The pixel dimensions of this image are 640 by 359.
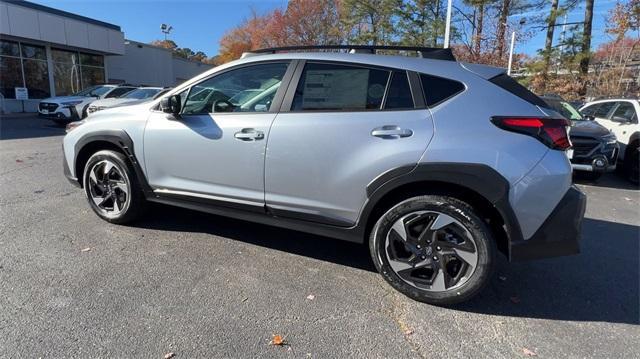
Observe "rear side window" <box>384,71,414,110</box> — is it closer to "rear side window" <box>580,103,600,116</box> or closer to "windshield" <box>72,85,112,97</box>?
"rear side window" <box>580,103,600,116</box>

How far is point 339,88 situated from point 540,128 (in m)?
1.45

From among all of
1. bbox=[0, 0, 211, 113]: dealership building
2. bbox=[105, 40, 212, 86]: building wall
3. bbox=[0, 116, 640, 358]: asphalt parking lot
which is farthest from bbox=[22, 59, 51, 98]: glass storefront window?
bbox=[0, 116, 640, 358]: asphalt parking lot

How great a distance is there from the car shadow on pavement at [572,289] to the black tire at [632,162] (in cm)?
466

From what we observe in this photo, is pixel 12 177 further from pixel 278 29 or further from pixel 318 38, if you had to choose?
pixel 278 29

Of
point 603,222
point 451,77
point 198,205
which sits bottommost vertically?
point 603,222

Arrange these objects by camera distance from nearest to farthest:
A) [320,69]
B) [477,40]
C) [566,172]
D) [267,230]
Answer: [566,172] → [320,69] → [267,230] → [477,40]

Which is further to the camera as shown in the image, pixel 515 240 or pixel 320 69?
pixel 320 69

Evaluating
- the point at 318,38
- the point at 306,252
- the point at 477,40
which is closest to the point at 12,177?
the point at 306,252

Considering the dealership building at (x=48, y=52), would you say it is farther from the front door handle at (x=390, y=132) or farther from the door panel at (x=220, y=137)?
the front door handle at (x=390, y=132)

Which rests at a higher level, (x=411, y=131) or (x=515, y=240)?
(x=411, y=131)

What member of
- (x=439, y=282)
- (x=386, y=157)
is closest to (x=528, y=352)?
(x=439, y=282)

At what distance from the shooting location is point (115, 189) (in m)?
4.13

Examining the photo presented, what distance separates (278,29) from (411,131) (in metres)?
33.0

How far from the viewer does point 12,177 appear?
612 cm
